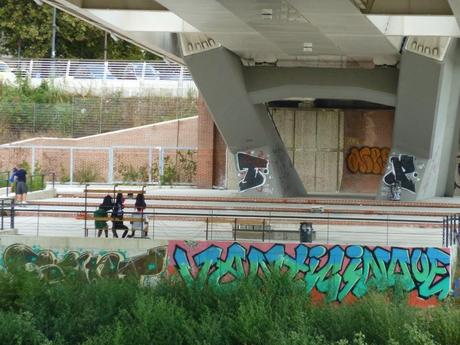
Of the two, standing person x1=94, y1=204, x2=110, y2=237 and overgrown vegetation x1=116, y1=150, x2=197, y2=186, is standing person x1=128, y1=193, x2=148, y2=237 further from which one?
overgrown vegetation x1=116, y1=150, x2=197, y2=186

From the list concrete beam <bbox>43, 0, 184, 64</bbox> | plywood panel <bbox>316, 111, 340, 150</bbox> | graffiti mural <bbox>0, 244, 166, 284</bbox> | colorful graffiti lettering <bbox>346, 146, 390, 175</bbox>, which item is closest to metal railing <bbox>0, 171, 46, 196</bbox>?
concrete beam <bbox>43, 0, 184, 64</bbox>

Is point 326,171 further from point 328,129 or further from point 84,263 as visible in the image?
point 84,263

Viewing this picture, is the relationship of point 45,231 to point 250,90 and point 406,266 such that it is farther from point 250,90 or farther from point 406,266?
point 250,90

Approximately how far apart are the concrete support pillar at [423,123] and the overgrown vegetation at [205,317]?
52.7 ft

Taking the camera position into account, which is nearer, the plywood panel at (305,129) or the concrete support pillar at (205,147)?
the plywood panel at (305,129)

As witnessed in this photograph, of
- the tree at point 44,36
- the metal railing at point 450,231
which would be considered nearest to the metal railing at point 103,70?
the tree at point 44,36

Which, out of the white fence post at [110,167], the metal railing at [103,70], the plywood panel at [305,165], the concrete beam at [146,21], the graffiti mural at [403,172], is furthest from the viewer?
the metal railing at [103,70]

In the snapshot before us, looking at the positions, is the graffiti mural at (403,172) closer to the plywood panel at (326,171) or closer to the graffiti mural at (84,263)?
the plywood panel at (326,171)

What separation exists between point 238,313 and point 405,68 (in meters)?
19.5

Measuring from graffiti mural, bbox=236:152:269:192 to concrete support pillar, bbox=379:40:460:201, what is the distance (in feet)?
14.8

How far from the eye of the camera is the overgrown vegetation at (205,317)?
2186 centimetres

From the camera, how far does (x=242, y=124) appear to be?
44125 mm

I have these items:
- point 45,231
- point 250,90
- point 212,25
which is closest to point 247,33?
point 212,25

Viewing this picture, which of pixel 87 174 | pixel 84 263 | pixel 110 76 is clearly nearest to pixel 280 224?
pixel 84 263
